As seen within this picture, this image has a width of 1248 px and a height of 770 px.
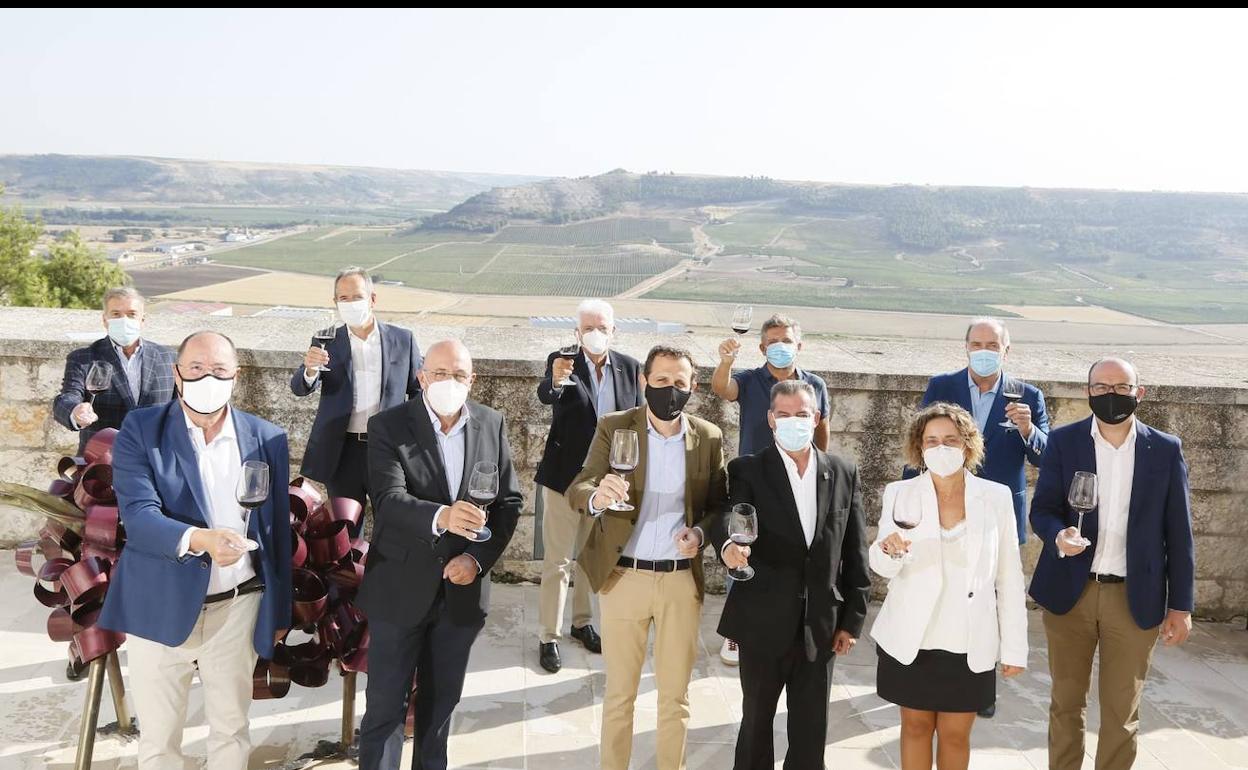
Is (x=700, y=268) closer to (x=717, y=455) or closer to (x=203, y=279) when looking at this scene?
(x=203, y=279)

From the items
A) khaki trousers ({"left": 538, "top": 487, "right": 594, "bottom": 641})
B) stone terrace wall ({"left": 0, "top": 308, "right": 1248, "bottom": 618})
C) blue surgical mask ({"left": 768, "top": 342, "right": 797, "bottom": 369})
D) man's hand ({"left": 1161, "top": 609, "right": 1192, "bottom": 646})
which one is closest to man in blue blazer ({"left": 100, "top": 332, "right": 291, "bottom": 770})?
khaki trousers ({"left": 538, "top": 487, "right": 594, "bottom": 641})

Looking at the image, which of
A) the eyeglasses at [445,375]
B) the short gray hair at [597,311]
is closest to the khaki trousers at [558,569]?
the short gray hair at [597,311]

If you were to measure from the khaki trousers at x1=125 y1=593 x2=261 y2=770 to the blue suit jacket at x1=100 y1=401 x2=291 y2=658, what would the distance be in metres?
0.07

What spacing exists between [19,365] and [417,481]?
A: 3.78m

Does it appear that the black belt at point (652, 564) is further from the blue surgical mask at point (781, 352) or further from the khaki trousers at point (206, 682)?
the blue surgical mask at point (781, 352)

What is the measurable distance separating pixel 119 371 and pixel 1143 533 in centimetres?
444

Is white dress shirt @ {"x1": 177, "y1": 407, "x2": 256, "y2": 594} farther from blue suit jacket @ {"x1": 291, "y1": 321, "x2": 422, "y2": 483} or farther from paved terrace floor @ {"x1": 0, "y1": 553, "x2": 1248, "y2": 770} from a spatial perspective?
blue suit jacket @ {"x1": 291, "y1": 321, "x2": 422, "y2": 483}

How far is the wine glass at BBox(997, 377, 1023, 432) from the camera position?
14.7 ft

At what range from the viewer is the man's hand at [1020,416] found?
14.4 feet

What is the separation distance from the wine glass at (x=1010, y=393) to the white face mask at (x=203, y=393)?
10.7 ft

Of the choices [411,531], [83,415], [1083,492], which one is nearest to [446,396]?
[411,531]

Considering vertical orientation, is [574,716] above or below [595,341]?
below

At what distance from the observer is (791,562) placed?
3473mm

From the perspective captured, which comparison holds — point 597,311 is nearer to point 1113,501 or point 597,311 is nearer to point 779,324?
point 779,324
